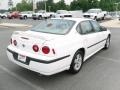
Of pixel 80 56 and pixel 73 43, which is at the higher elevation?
pixel 73 43

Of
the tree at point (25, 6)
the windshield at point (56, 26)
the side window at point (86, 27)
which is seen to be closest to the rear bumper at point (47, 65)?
the windshield at point (56, 26)

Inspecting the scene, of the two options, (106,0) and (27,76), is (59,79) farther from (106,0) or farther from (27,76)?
(106,0)

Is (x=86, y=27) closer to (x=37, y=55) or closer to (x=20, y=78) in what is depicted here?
(x=37, y=55)

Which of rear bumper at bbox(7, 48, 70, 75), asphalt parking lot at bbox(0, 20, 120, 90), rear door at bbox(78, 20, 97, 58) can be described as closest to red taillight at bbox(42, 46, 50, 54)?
rear bumper at bbox(7, 48, 70, 75)

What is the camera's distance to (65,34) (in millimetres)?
5652

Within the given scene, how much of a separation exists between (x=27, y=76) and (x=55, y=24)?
1.74 meters

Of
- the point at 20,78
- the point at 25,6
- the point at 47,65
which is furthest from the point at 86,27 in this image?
the point at 25,6

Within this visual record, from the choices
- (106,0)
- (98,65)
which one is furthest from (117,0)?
(98,65)

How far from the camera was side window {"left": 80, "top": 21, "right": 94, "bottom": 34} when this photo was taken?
6.30m

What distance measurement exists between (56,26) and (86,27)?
99 cm

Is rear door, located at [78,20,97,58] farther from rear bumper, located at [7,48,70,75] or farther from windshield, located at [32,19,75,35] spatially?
rear bumper, located at [7,48,70,75]

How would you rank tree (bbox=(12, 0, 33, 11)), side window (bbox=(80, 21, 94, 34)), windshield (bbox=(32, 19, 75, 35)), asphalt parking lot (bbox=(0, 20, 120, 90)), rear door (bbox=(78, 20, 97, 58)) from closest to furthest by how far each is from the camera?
asphalt parking lot (bbox=(0, 20, 120, 90)) → windshield (bbox=(32, 19, 75, 35)) → rear door (bbox=(78, 20, 97, 58)) → side window (bbox=(80, 21, 94, 34)) → tree (bbox=(12, 0, 33, 11))

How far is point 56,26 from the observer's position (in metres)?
6.19

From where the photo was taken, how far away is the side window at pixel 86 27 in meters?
6.30
